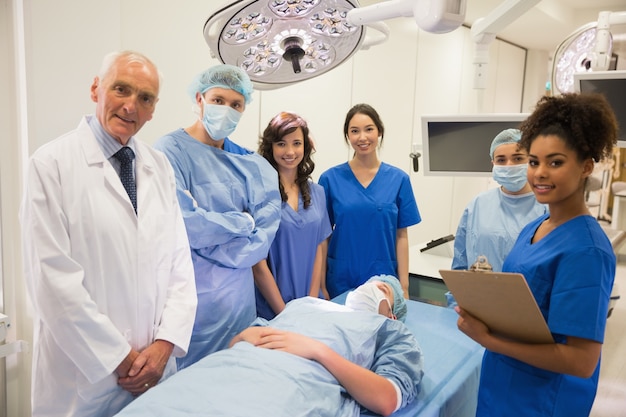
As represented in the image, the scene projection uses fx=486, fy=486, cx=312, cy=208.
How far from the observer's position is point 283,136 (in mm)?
2049

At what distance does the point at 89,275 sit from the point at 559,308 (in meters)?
1.06

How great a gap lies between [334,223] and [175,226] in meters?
1.06

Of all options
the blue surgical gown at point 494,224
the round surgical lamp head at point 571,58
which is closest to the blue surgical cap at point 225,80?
the blue surgical gown at point 494,224

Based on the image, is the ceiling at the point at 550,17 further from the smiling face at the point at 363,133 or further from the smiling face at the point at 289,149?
the smiling face at the point at 289,149

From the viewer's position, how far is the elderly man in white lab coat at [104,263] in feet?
3.65

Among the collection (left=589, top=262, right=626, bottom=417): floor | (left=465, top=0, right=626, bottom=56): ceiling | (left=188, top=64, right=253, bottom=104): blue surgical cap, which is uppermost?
(left=465, top=0, right=626, bottom=56): ceiling

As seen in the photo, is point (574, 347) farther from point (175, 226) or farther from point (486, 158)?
point (486, 158)

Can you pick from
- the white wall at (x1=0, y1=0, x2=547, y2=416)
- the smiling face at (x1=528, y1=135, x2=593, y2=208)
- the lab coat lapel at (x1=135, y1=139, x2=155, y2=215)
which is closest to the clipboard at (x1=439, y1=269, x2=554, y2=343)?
the smiling face at (x1=528, y1=135, x2=593, y2=208)

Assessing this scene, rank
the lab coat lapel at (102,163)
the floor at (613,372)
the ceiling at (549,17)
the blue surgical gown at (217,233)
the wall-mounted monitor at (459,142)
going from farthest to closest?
the ceiling at (549,17) < the floor at (613,372) < the wall-mounted monitor at (459,142) < the blue surgical gown at (217,233) < the lab coat lapel at (102,163)

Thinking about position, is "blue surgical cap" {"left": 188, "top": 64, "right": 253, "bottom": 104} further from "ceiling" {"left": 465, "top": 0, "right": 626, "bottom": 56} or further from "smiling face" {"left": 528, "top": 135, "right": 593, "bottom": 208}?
"ceiling" {"left": 465, "top": 0, "right": 626, "bottom": 56}

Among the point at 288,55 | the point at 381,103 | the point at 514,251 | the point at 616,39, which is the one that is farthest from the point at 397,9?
the point at 616,39

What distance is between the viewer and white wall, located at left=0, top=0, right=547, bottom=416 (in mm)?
1741

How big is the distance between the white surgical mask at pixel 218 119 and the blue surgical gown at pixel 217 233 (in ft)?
0.21

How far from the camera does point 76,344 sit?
1126mm
